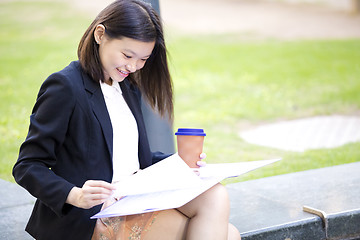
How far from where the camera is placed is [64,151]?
2062 millimetres

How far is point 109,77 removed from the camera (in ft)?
7.54

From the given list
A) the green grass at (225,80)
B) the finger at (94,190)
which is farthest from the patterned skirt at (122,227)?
the green grass at (225,80)

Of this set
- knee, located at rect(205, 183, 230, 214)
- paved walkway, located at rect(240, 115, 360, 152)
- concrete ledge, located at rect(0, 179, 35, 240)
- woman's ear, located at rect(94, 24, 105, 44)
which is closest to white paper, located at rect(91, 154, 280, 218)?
knee, located at rect(205, 183, 230, 214)

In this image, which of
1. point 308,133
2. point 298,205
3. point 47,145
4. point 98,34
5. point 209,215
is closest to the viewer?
point 47,145

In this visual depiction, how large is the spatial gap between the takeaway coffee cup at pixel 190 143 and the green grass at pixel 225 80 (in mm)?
2606

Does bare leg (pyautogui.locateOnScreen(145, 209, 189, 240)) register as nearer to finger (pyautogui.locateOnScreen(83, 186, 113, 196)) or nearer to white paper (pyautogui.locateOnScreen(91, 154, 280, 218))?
white paper (pyautogui.locateOnScreen(91, 154, 280, 218))

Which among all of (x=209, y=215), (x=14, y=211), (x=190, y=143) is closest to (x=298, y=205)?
(x=190, y=143)

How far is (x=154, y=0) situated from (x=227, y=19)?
44.9 ft

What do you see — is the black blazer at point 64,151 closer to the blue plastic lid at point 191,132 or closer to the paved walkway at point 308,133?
the blue plastic lid at point 191,132

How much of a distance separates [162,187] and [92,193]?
0.26m

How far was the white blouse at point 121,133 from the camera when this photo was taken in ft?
7.27

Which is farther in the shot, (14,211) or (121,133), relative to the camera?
(14,211)

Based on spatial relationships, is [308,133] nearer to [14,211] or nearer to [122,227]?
[14,211]

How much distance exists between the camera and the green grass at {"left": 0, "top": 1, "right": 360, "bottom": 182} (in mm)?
6043
